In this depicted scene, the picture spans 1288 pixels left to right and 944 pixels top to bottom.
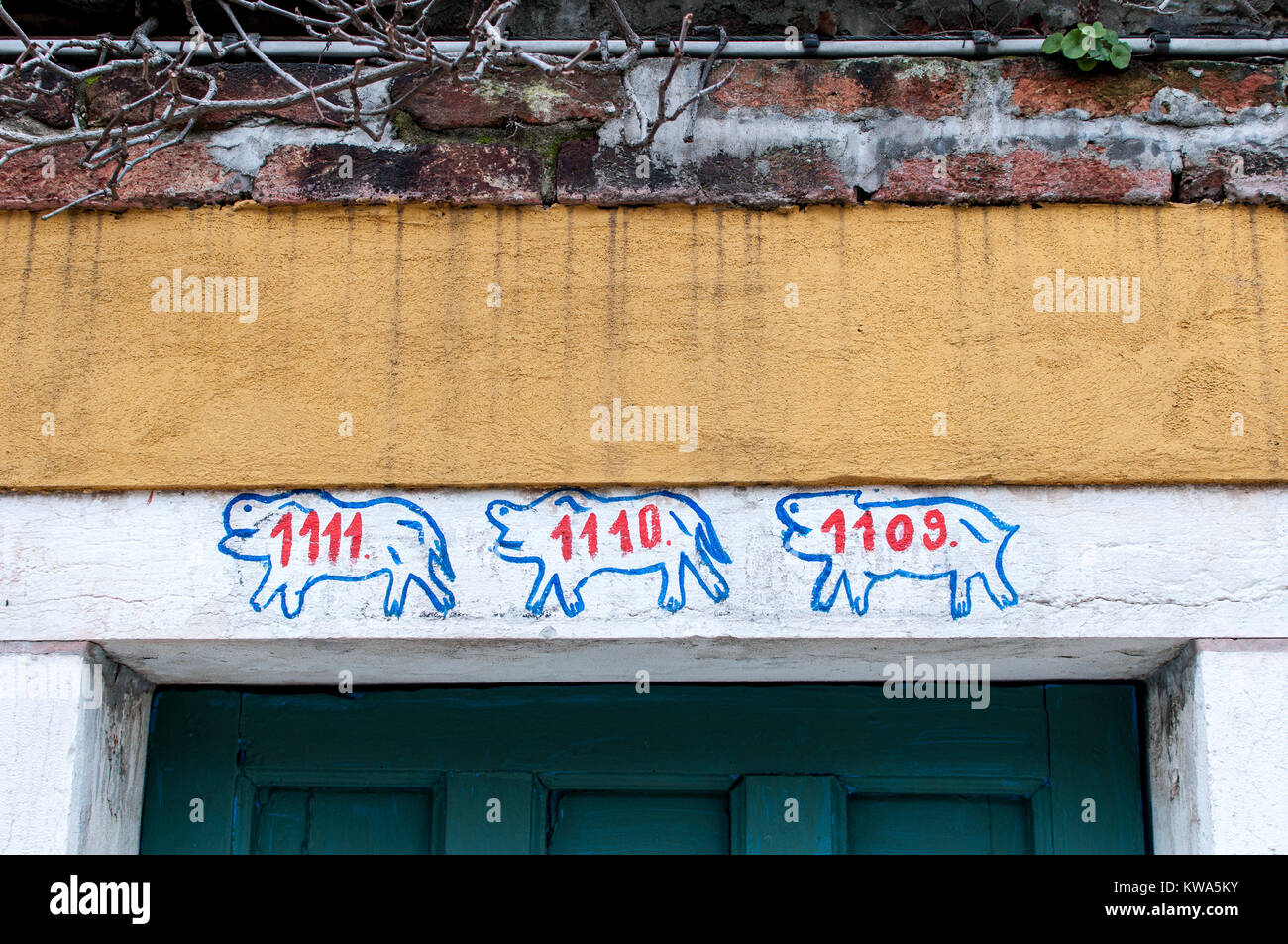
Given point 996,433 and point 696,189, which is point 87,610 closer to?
point 696,189

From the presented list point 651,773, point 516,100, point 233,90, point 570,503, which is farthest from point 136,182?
point 651,773

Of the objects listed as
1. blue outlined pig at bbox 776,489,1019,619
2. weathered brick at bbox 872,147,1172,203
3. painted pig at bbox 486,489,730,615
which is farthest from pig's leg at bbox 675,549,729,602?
weathered brick at bbox 872,147,1172,203

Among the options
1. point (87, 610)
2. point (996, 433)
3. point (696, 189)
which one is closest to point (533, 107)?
point (696, 189)

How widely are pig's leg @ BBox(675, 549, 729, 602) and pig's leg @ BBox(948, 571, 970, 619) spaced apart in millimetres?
420

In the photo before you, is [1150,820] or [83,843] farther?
[1150,820]

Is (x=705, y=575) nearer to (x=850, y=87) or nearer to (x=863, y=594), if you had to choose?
(x=863, y=594)

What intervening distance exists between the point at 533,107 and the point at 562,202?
0.74 feet

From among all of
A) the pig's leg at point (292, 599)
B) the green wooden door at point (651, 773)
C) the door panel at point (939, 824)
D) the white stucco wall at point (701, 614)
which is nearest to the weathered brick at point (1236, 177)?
the white stucco wall at point (701, 614)

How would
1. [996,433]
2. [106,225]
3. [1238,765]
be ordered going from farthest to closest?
[106,225] → [996,433] → [1238,765]

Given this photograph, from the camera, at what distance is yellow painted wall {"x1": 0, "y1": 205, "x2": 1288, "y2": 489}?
8.23 ft

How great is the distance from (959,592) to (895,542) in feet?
0.49

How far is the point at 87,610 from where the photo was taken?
2494 mm

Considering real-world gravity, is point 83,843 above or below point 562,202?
below
